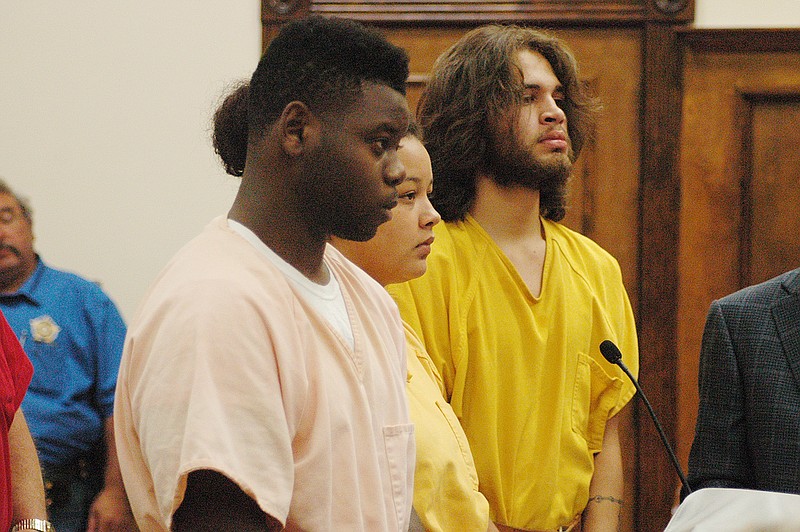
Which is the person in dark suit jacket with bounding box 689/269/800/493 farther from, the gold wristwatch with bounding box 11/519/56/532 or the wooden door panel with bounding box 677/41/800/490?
the wooden door panel with bounding box 677/41/800/490

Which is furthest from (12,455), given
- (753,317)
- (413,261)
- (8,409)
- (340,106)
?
(753,317)

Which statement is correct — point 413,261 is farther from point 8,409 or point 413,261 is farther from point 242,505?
point 242,505

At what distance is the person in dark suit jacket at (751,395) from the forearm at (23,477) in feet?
3.16

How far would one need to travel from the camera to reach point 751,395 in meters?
1.63

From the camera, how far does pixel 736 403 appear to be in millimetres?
1645

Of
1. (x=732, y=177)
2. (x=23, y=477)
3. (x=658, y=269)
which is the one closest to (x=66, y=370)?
(x=23, y=477)

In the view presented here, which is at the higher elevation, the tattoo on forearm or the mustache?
the mustache

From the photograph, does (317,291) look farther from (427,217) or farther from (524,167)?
(524,167)

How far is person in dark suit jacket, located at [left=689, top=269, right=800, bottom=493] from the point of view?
160 centimetres

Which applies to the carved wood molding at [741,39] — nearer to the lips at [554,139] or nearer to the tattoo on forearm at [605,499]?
the lips at [554,139]

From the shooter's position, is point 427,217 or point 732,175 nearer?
point 427,217

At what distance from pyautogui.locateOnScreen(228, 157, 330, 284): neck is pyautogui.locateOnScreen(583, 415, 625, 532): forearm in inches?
41.9

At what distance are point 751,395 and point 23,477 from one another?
107cm

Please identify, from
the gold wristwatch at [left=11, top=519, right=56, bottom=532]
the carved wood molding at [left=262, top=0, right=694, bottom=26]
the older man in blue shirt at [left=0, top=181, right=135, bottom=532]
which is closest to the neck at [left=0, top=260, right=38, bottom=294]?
the older man in blue shirt at [left=0, top=181, right=135, bottom=532]
